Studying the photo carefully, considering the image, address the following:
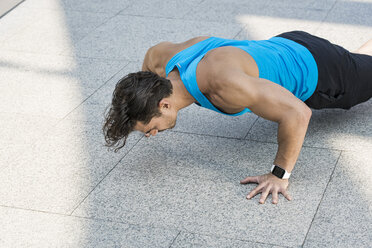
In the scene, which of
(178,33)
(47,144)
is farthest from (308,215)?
(178,33)

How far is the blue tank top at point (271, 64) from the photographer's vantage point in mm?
3451

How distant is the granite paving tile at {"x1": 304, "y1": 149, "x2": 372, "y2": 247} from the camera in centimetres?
300

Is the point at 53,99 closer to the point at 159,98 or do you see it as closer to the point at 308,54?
the point at 159,98

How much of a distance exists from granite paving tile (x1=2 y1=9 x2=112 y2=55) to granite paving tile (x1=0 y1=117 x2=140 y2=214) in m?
1.61

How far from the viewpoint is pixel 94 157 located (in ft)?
12.9

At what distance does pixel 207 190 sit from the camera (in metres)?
3.50

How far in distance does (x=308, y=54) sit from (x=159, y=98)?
112 centimetres

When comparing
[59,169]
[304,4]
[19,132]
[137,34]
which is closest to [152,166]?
[59,169]

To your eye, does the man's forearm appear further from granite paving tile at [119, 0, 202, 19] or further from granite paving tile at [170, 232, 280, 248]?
granite paving tile at [119, 0, 202, 19]

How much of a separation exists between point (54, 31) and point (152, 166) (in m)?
2.88

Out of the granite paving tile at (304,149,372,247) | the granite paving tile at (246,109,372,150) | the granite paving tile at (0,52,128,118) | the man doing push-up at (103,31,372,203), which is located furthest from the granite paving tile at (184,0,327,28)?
the granite paving tile at (304,149,372,247)

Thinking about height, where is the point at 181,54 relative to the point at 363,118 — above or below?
above

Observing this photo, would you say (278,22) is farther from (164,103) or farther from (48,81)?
(164,103)

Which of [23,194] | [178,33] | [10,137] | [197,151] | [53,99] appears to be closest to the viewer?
[23,194]
